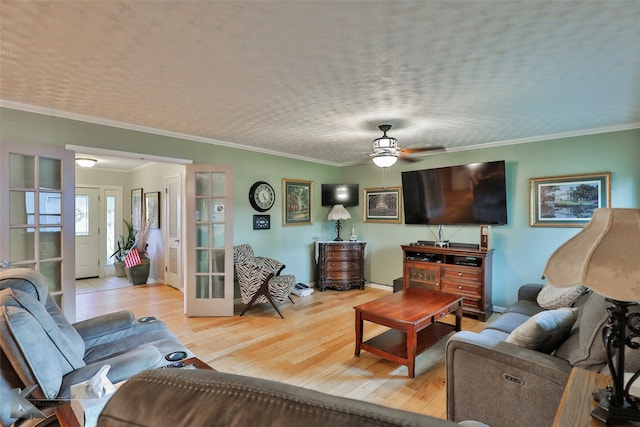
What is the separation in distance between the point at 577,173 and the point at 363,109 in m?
2.93

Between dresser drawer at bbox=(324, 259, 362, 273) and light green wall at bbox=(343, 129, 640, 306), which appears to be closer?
light green wall at bbox=(343, 129, 640, 306)

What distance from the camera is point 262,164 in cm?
502

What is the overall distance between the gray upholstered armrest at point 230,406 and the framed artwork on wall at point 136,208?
7.05 meters

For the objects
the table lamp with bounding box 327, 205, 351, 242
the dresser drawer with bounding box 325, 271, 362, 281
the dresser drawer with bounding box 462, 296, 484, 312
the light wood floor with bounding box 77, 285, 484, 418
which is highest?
the table lamp with bounding box 327, 205, 351, 242

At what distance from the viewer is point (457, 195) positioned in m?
4.62

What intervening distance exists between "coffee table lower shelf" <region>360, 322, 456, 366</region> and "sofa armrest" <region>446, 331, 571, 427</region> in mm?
732

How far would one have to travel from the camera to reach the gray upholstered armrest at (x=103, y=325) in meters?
2.24

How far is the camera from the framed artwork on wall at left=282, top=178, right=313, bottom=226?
538cm

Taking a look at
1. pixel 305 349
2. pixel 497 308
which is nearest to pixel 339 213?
pixel 497 308

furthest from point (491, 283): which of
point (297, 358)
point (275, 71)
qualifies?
point (275, 71)

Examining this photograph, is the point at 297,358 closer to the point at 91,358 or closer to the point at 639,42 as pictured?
A: the point at 91,358

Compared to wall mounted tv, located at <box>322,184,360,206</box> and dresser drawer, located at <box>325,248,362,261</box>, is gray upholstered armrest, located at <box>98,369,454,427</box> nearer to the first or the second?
dresser drawer, located at <box>325,248,362,261</box>

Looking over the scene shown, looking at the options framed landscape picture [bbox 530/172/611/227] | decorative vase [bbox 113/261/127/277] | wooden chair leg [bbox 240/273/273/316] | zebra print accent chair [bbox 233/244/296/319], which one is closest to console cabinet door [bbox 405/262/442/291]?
framed landscape picture [bbox 530/172/611/227]

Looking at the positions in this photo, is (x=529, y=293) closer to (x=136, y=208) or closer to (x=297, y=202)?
(x=297, y=202)
